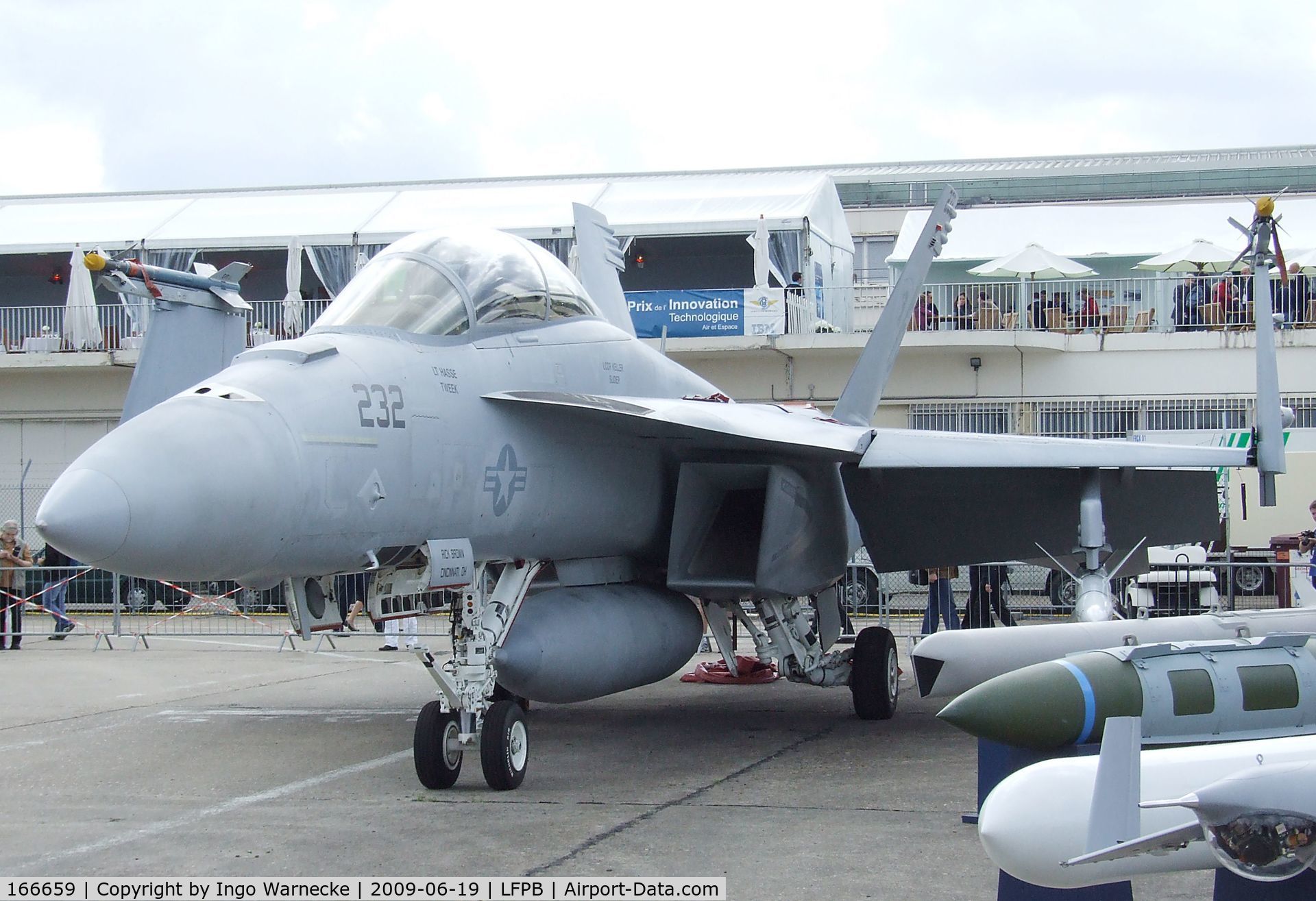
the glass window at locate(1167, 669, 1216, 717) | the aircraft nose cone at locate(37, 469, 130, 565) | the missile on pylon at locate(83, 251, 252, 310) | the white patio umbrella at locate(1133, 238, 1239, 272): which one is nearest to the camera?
the aircraft nose cone at locate(37, 469, 130, 565)

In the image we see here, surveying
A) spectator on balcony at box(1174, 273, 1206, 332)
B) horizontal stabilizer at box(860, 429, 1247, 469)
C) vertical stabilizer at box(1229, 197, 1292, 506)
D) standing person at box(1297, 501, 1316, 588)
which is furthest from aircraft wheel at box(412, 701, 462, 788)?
spectator on balcony at box(1174, 273, 1206, 332)

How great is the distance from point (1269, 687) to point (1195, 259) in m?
21.9

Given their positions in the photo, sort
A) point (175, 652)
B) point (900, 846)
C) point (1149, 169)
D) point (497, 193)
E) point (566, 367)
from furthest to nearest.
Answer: point (1149, 169) → point (497, 193) → point (175, 652) → point (566, 367) → point (900, 846)

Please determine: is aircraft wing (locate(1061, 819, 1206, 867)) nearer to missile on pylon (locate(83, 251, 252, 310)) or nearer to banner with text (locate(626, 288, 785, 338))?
missile on pylon (locate(83, 251, 252, 310))

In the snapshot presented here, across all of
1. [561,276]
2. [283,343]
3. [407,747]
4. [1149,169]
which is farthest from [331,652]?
[1149,169]

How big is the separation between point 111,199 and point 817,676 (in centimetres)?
2695

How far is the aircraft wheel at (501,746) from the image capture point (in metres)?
7.34

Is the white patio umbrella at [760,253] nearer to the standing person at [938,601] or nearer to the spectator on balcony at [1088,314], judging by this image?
the spectator on balcony at [1088,314]

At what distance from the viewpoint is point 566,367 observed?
8.36 metres

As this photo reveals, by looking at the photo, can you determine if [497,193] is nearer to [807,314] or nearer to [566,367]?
[807,314]

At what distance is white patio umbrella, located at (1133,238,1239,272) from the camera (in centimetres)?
2575

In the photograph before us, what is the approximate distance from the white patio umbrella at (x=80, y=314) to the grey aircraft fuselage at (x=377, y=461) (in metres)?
19.9
